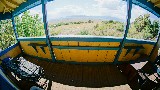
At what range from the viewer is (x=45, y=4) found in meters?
7.23

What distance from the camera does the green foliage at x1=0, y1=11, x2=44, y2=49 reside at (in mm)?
24531

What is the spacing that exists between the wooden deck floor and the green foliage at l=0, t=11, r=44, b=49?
1707cm

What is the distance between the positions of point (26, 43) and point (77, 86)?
11.2ft

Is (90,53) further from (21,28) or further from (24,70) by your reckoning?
(21,28)

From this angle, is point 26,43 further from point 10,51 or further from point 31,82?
point 31,82

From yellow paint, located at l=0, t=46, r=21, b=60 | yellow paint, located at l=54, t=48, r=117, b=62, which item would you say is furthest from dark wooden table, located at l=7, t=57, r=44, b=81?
yellow paint, located at l=54, t=48, r=117, b=62

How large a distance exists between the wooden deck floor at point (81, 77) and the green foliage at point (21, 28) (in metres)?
17.1

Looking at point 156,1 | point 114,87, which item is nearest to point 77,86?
point 114,87

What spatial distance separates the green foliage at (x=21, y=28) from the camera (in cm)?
2453

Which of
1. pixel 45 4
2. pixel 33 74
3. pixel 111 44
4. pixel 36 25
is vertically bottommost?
pixel 36 25

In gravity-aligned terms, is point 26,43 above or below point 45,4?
below

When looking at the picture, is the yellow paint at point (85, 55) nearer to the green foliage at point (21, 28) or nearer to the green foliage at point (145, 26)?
the green foliage at point (21, 28)

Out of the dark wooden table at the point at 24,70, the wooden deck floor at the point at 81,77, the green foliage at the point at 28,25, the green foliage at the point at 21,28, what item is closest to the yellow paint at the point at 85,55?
the wooden deck floor at the point at 81,77

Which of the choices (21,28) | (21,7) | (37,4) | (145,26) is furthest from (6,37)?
(145,26)
